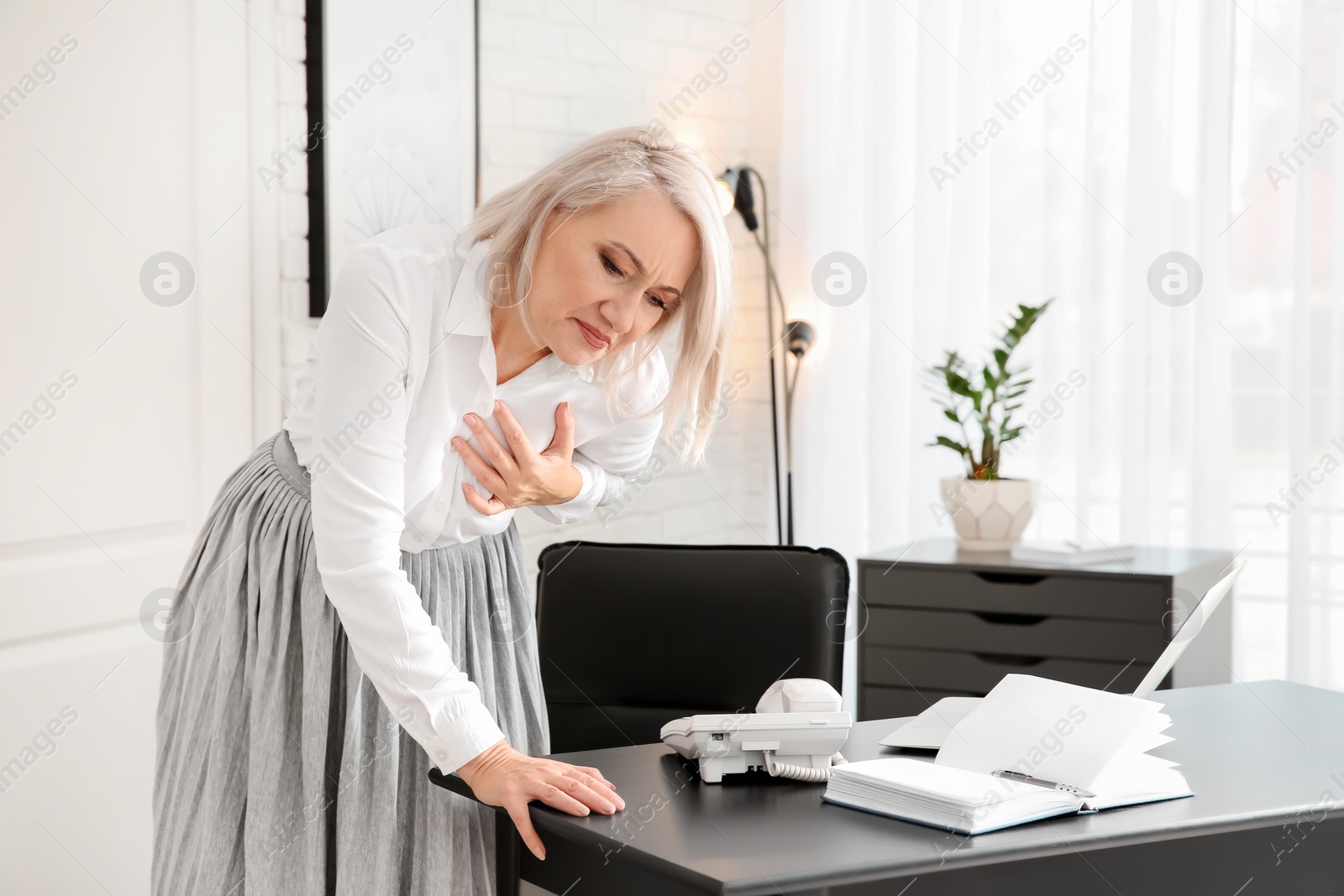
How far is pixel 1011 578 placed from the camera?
2.76 metres

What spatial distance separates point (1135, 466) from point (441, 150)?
2.04 m

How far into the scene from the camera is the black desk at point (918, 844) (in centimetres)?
101

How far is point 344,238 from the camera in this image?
2.71m

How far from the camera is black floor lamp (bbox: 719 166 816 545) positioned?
3.70 meters

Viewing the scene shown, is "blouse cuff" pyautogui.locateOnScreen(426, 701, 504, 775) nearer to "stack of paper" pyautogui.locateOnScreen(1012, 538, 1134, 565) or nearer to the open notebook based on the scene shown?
the open notebook

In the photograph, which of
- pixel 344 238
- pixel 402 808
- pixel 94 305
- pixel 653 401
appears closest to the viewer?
pixel 402 808

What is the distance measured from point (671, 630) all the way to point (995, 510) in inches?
52.8

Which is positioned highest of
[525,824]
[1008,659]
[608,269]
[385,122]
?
[385,122]

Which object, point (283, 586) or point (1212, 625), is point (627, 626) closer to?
point (283, 586)

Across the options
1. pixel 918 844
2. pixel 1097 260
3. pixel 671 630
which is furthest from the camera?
pixel 1097 260

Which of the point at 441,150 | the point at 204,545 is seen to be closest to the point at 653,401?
the point at 204,545

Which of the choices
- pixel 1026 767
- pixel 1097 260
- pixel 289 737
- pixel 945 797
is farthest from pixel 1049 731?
pixel 1097 260

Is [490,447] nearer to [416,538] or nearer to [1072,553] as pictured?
[416,538]

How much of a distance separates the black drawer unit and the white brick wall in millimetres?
836
